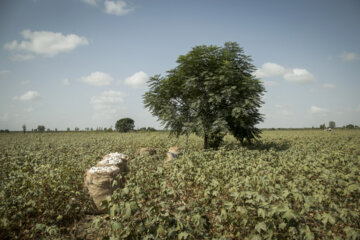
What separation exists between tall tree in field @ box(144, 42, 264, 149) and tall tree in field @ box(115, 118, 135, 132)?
44297 millimetres

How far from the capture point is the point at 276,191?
436 centimetres

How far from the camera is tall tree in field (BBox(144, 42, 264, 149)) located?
12.4 m

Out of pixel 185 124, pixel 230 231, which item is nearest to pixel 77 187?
pixel 230 231

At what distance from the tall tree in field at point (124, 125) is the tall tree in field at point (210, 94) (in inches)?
1744

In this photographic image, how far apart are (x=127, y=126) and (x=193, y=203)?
55956 mm

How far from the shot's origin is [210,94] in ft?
40.5

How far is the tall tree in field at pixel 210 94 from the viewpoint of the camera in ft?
40.6

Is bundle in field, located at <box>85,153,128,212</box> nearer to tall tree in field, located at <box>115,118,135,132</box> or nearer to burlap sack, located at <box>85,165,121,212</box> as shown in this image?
burlap sack, located at <box>85,165,121,212</box>

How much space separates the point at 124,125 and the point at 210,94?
48.6m

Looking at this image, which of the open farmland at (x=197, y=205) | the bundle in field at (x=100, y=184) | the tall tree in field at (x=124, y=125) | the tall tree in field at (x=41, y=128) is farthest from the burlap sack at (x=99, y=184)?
the tall tree in field at (x=41, y=128)

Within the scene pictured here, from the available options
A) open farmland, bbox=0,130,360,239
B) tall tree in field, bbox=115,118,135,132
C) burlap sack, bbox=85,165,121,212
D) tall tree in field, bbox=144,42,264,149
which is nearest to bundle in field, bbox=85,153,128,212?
burlap sack, bbox=85,165,121,212

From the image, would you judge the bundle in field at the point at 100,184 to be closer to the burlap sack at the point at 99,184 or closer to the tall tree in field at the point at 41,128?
the burlap sack at the point at 99,184

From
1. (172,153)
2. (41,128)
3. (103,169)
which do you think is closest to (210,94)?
(172,153)

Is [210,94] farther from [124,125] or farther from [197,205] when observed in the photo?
[124,125]
